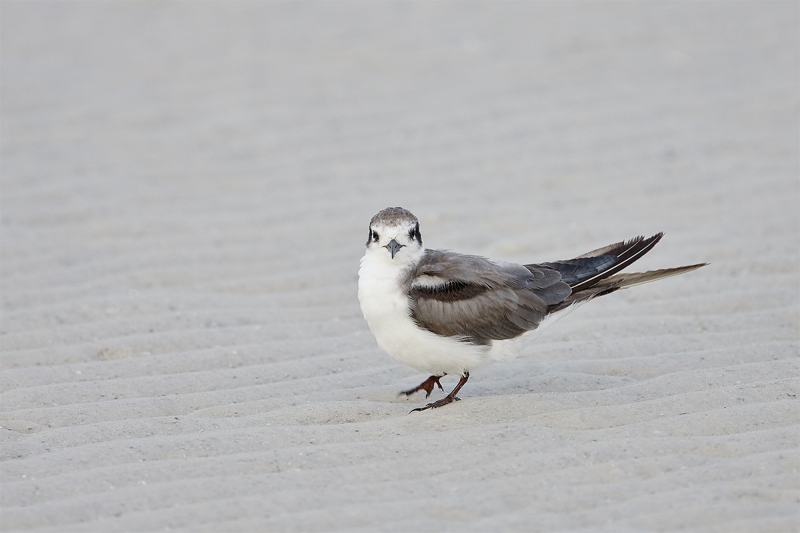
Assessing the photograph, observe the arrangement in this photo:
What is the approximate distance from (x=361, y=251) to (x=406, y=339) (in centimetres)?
218

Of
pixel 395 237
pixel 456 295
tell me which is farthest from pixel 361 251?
pixel 456 295

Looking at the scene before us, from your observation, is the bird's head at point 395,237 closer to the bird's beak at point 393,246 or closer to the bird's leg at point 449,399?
the bird's beak at point 393,246

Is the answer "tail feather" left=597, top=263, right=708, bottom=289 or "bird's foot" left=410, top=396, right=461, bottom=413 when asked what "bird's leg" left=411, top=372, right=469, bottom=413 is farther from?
"tail feather" left=597, top=263, right=708, bottom=289

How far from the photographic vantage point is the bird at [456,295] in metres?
4.89

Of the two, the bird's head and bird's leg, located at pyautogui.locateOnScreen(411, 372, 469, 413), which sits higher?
the bird's head

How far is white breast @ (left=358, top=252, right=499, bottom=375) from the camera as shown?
486 cm

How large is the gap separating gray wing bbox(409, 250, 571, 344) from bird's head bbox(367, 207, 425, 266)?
10cm

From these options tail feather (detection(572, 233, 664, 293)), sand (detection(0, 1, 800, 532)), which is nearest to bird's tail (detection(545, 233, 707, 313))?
tail feather (detection(572, 233, 664, 293))

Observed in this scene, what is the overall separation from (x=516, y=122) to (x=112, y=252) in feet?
12.3

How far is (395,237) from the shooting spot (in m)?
5.00

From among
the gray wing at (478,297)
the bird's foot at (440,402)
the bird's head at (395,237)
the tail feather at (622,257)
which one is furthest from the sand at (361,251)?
the bird's head at (395,237)

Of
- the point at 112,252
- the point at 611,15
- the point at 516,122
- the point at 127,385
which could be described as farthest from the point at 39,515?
the point at 611,15

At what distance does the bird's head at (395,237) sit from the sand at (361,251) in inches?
26.3

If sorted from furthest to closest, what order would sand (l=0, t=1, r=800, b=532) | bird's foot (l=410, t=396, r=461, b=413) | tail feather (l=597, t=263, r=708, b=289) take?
tail feather (l=597, t=263, r=708, b=289)
bird's foot (l=410, t=396, r=461, b=413)
sand (l=0, t=1, r=800, b=532)
